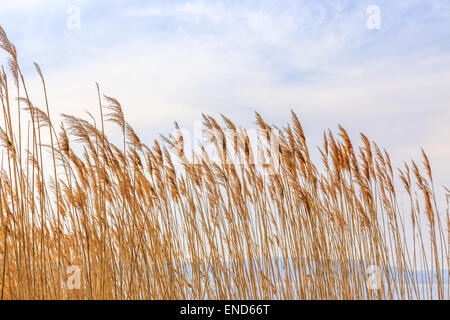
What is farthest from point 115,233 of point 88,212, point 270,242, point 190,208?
point 270,242

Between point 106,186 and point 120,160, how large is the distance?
224 mm

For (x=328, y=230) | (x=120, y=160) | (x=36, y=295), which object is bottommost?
(x=36, y=295)

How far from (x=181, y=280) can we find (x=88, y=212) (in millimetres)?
685

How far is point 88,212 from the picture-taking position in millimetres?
2979

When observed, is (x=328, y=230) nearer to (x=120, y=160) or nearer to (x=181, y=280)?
(x=181, y=280)

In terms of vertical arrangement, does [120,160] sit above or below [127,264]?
above

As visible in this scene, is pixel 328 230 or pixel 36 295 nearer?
pixel 36 295
